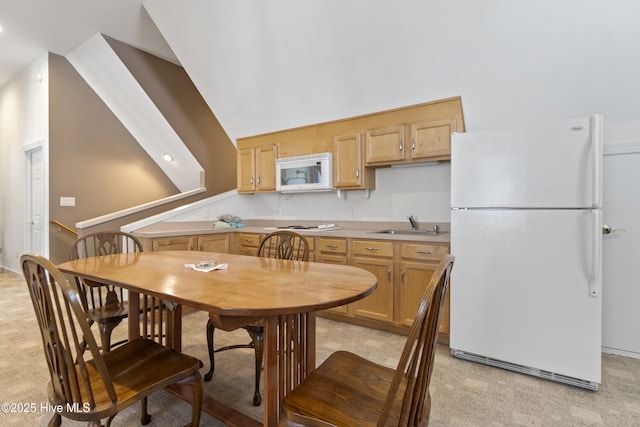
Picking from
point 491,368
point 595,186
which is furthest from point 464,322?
point 595,186

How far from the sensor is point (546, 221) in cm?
209

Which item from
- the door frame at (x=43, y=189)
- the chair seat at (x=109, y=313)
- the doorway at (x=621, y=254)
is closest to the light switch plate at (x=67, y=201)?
the door frame at (x=43, y=189)

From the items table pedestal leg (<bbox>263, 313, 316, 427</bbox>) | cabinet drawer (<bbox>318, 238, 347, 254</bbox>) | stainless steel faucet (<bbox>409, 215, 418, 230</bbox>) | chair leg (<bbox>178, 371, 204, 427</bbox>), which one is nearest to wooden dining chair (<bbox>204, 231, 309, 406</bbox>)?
table pedestal leg (<bbox>263, 313, 316, 427</bbox>)

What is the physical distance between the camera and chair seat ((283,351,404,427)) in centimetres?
103

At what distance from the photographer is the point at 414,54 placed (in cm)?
274

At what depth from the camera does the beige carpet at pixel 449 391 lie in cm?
174

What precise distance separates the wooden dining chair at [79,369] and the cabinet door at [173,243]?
2078 millimetres

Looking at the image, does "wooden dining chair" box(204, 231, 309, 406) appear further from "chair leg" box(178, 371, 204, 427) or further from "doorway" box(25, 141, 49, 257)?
"doorway" box(25, 141, 49, 257)

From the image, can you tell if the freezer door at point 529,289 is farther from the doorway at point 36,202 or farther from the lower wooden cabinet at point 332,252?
the doorway at point 36,202

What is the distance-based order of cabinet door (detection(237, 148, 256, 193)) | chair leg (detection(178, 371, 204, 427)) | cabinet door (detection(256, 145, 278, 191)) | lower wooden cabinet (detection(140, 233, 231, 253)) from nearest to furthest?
chair leg (detection(178, 371, 204, 427)) < lower wooden cabinet (detection(140, 233, 231, 253)) < cabinet door (detection(256, 145, 278, 191)) < cabinet door (detection(237, 148, 256, 193))

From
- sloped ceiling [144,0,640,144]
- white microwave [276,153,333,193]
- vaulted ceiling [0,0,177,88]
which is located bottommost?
white microwave [276,153,333,193]

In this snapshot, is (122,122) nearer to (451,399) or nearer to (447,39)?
(447,39)

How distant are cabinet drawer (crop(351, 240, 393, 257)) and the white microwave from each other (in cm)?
78

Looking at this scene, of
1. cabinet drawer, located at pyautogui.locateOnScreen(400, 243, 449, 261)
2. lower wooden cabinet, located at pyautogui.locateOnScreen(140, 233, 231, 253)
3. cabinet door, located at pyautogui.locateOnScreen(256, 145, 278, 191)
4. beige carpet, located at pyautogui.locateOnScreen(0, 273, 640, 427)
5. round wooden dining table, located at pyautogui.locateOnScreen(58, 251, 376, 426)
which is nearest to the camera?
round wooden dining table, located at pyautogui.locateOnScreen(58, 251, 376, 426)
